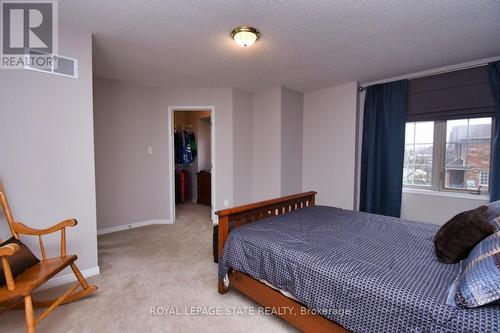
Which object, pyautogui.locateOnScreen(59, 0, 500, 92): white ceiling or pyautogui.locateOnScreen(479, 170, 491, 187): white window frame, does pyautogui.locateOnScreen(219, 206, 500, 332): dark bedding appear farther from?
pyautogui.locateOnScreen(59, 0, 500, 92): white ceiling

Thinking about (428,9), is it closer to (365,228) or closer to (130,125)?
(365,228)

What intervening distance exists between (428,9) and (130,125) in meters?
3.81

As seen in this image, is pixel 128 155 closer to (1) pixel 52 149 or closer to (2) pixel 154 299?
(1) pixel 52 149

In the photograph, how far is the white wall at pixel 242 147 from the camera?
399 centimetres

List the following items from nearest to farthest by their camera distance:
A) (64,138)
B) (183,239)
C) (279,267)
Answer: (279,267)
(64,138)
(183,239)

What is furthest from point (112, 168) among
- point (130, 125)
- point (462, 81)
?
point (462, 81)

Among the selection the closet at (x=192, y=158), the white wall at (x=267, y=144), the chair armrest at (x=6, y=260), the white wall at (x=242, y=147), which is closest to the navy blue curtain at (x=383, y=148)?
the white wall at (x=267, y=144)

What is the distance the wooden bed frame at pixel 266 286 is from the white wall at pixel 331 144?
1.40 m

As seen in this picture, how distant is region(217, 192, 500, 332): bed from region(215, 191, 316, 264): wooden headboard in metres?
0.01

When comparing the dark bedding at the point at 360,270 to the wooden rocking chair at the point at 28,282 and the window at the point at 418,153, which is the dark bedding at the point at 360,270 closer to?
the wooden rocking chair at the point at 28,282

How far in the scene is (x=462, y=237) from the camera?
52.5 inches

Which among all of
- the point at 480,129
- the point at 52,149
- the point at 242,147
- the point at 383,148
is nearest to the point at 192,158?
the point at 242,147

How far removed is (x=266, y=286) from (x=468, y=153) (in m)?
3.07

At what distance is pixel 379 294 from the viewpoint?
109cm
